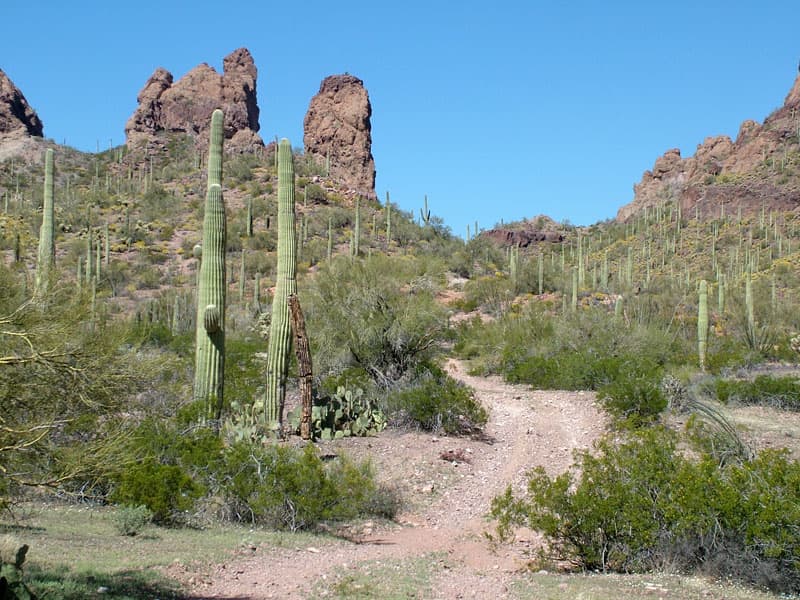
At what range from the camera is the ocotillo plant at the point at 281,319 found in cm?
1253

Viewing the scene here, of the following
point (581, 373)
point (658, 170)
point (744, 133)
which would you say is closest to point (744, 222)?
point (744, 133)

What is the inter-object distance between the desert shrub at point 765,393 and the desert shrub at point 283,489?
9.66 m

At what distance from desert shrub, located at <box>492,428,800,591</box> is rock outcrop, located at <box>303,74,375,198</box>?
167 feet

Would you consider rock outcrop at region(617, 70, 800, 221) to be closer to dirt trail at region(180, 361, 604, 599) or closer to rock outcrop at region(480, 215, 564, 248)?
rock outcrop at region(480, 215, 564, 248)

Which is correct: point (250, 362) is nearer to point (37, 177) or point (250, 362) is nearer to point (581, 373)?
point (581, 373)

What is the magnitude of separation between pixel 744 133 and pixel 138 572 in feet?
257

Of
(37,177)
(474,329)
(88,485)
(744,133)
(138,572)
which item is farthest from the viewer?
(744,133)

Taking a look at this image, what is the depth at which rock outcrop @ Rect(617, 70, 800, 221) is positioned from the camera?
193ft

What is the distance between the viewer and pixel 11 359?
4.69m

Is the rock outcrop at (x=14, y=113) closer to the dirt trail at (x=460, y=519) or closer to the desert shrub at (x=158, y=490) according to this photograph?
the dirt trail at (x=460, y=519)

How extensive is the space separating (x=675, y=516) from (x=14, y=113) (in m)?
63.0

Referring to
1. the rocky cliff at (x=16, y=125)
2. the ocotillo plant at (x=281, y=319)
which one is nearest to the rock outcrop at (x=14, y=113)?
the rocky cliff at (x=16, y=125)

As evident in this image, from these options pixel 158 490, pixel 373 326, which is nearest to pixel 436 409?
pixel 373 326

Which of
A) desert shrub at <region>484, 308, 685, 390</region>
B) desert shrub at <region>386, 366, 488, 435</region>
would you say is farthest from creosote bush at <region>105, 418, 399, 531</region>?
desert shrub at <region>484, 308, 685, 390</region>
